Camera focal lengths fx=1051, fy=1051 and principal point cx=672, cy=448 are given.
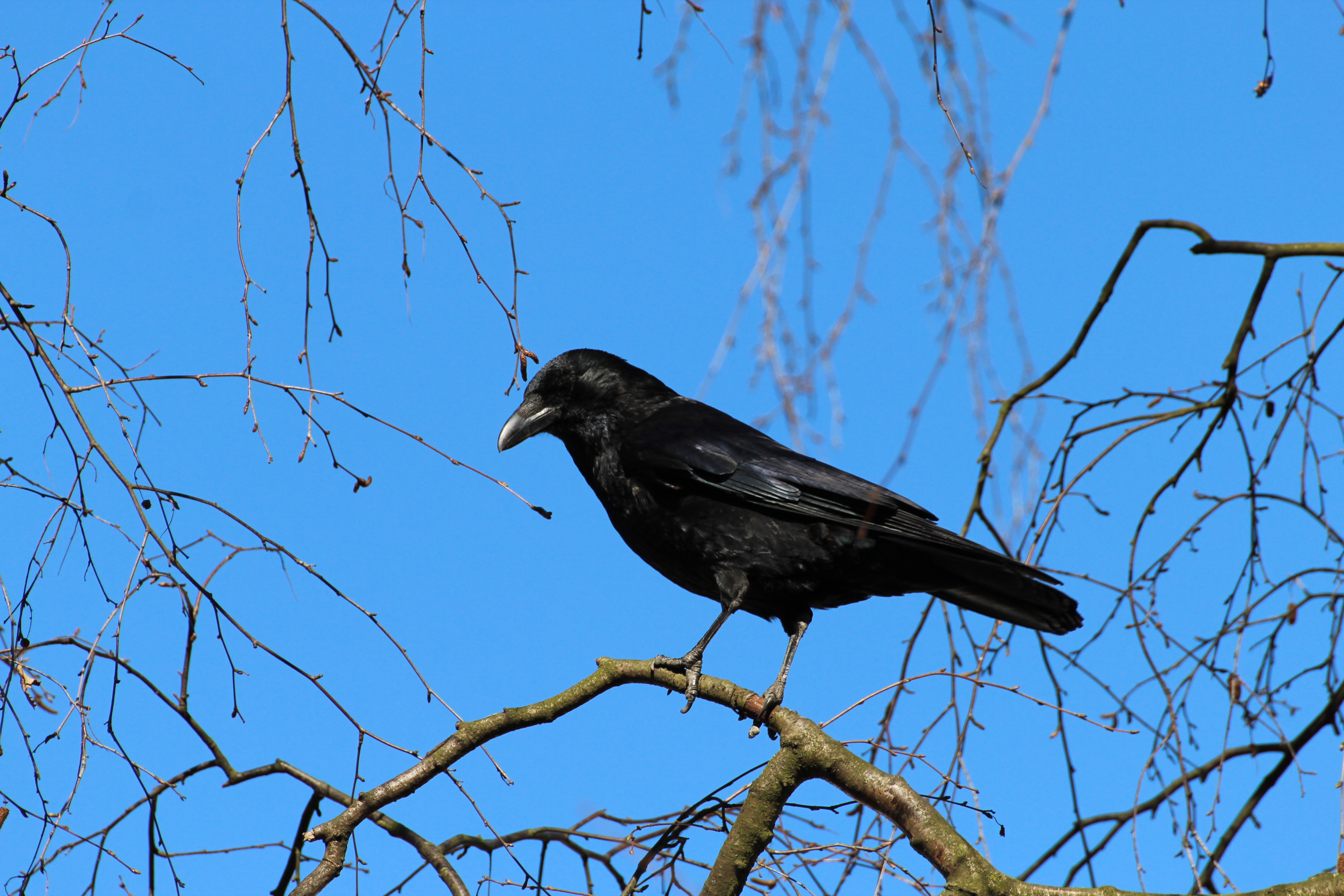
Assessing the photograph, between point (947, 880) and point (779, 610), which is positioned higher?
point (779, 610)

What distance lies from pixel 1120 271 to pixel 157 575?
9.59ft

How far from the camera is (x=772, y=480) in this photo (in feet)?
13.6

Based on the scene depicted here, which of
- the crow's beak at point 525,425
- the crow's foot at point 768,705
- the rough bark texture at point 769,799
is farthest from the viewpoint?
the crow's beak at point 525,425

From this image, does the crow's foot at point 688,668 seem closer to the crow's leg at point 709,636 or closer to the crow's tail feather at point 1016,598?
the crow's leg at point 709,636

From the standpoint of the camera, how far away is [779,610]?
4160 mm

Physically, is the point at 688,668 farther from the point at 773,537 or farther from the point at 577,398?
the point at 577,398

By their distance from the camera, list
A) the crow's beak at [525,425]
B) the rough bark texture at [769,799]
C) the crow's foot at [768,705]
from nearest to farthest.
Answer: the rough bark texture at [769,799]
the crow's foot at [768,705]
the crow's beak at [525,425]

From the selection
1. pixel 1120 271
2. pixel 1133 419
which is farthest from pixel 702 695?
pixel 1120 271

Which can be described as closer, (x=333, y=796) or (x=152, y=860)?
(x=152, y=860)

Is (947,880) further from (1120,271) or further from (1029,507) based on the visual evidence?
(1120,271)

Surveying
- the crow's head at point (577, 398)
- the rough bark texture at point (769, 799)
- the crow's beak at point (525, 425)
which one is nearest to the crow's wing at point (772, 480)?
the crow's head at point (577, 398)

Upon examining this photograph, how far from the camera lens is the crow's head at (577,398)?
15.5 feet

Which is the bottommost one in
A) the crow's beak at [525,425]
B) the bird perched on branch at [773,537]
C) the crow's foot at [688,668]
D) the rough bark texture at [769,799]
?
the rough bark texture at [769,799]

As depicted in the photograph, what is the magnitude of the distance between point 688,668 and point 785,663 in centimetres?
39
